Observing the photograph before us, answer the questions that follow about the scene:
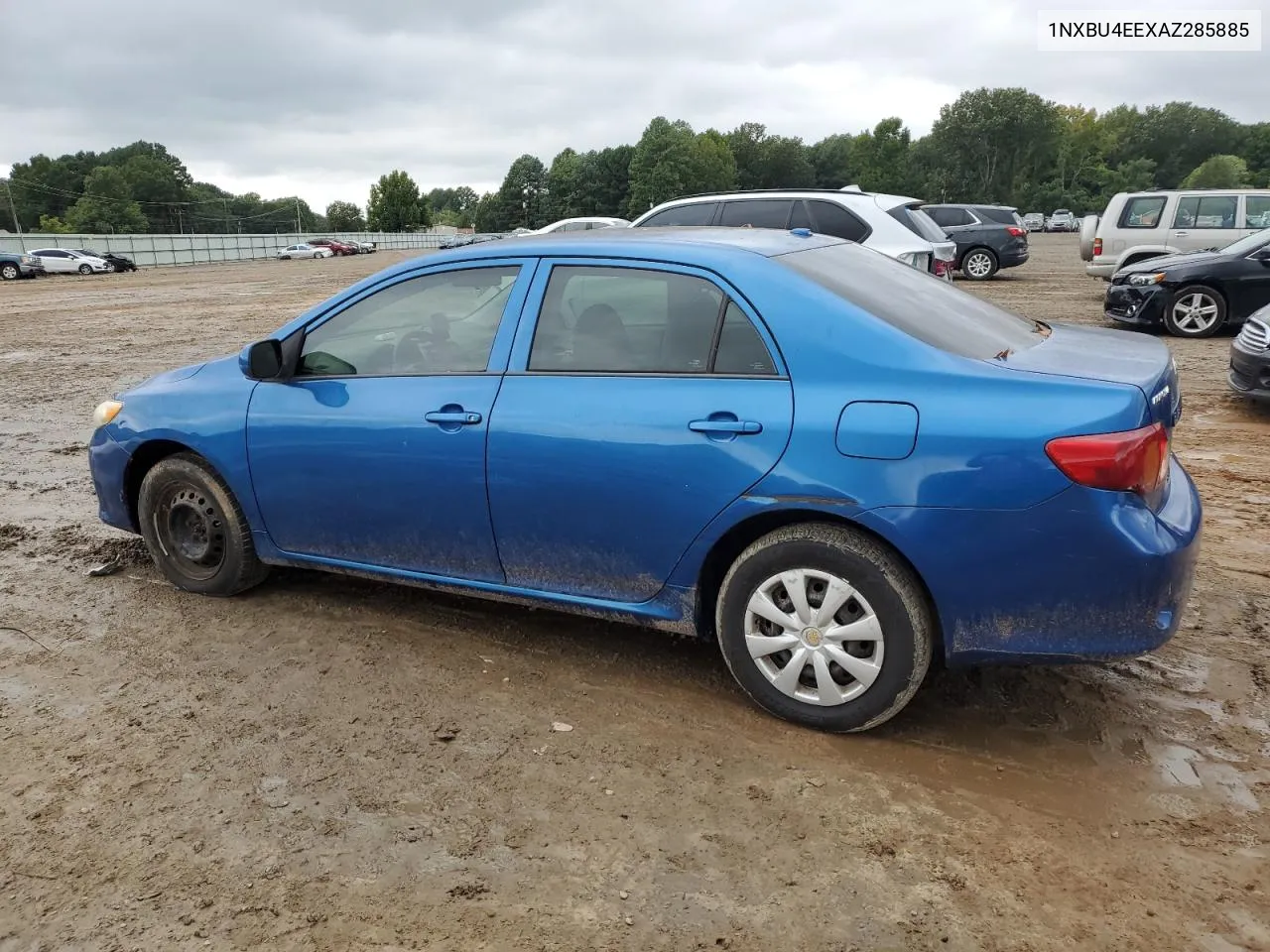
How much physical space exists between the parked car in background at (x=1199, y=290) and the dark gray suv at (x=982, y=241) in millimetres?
9430

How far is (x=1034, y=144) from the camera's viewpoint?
107812 millimetres

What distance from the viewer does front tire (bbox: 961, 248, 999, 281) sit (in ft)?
70.0

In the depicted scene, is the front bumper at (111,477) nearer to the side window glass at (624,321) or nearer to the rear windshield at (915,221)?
the side window glass at (624,321)

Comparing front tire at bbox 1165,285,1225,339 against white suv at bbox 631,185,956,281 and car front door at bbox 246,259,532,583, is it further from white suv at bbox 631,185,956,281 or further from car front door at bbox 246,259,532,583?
car front door at bbox 246,259,532,583

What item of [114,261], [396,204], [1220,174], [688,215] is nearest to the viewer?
[688,215]

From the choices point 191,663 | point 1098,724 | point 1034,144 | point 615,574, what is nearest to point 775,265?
point 615,574

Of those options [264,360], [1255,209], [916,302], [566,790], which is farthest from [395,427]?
[1255,209]

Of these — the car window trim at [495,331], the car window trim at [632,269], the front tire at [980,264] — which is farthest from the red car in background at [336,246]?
the car window trim at [632,269]

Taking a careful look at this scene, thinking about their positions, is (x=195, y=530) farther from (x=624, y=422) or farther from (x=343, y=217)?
(x=343, y=217)

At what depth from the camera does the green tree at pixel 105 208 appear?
96250 millimetres

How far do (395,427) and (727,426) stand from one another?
4.48 feet

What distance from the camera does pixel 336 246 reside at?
75750 millimetres

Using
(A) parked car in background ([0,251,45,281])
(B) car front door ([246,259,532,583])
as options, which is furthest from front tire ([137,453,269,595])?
(A) parked car in background ([0,251,45,281])

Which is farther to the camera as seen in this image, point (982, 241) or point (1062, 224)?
point (1062, 224)
